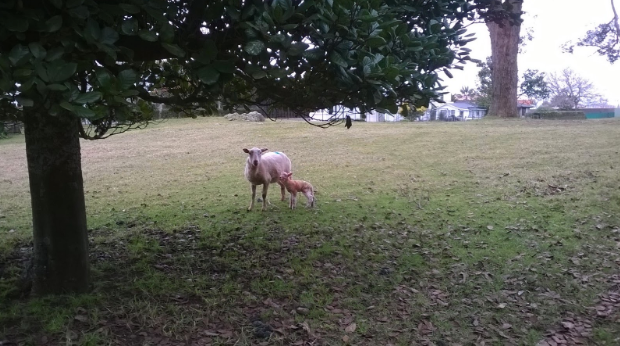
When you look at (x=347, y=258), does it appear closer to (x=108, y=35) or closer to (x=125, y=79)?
(x=125, y=79)

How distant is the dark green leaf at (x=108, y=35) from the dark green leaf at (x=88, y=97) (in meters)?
0.38

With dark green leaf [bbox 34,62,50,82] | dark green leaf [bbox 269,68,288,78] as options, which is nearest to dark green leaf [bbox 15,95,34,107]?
dark green leaf [bbox 34,62,50,82]

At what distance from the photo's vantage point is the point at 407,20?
14.5 ft

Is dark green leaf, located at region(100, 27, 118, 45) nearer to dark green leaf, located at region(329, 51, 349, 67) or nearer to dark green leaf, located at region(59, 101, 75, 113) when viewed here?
dark green leaf, located at region(59, 101, 75, 113)

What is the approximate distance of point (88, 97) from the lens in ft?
8.23

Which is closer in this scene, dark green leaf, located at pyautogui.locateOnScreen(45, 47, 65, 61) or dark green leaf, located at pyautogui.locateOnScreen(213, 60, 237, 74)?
dark green leaf, located at pyautogui.locateOnScreen(45, 47, 65, 61)

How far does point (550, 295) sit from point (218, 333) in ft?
10.9

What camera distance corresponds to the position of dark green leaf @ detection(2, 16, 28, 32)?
2.62m

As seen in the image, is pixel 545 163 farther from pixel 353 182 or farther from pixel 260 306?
pixel 260 306

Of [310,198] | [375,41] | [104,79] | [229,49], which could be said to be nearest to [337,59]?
[375,41]

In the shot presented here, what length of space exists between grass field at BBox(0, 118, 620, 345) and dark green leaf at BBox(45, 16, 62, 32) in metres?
2.29

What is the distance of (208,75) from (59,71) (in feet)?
2.64

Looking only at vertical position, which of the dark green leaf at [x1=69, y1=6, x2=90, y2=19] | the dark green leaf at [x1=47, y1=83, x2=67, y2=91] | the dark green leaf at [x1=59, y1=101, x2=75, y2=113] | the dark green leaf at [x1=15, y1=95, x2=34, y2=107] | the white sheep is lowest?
the white sheep

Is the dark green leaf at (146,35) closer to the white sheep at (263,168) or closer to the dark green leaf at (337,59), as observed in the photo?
the dark green leaf at (337,59)
